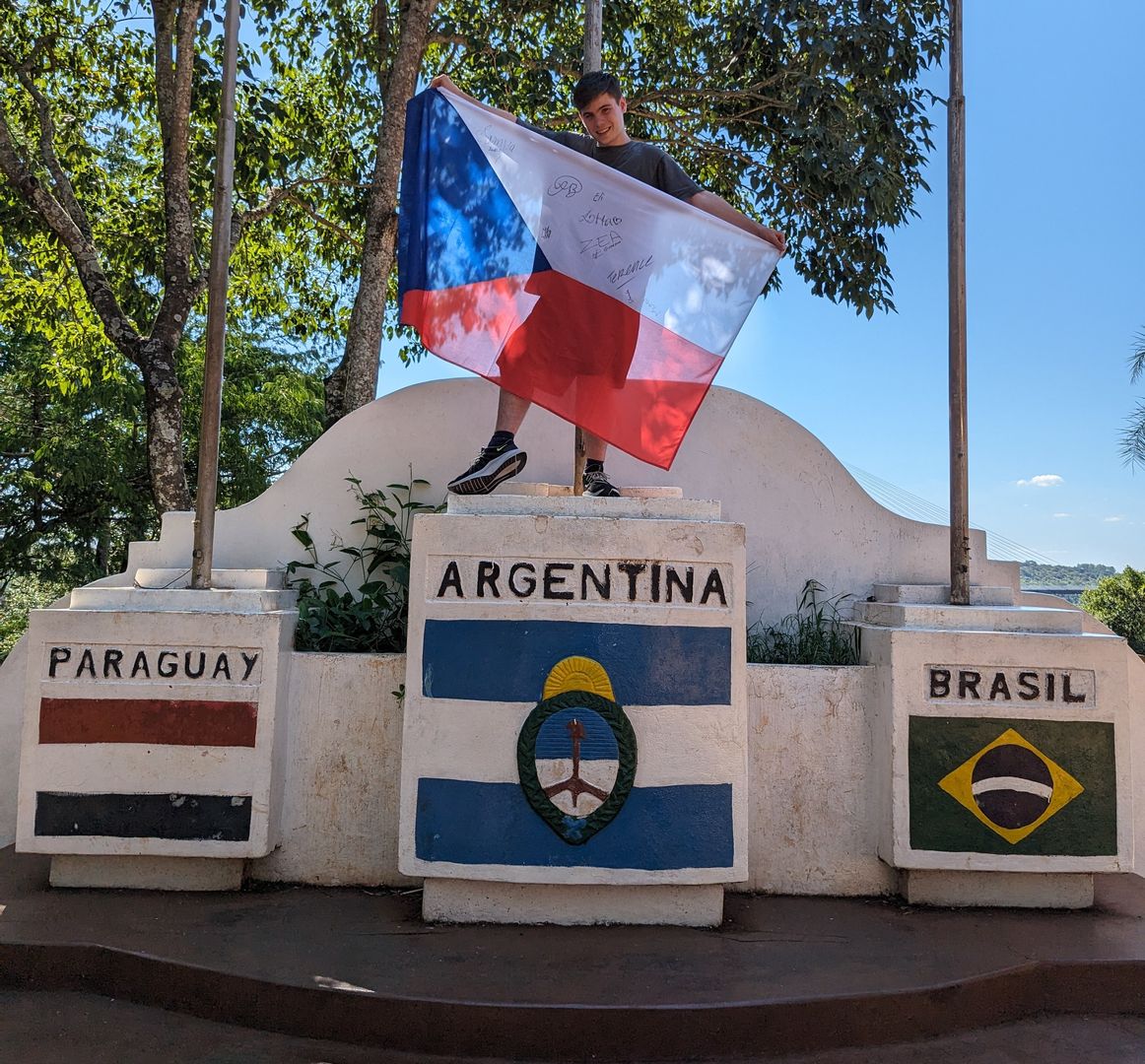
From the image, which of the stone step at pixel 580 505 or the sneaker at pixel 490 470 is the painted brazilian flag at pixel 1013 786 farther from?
the sneaker at pixel 490 470

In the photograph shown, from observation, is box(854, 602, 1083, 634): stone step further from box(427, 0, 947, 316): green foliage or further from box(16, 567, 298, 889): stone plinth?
box(427, 0, 947, 316): green foliage

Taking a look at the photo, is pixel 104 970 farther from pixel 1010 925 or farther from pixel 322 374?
pixel 322 374

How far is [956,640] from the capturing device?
4164 millimetres

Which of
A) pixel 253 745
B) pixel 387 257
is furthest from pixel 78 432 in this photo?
pixel 253 745

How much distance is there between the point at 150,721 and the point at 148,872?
2.09ft

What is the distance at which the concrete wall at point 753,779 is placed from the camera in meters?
4.32

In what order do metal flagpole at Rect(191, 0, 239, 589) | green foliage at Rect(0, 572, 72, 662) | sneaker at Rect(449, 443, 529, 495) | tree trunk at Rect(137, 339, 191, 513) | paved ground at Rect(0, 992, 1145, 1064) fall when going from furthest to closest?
1. green foliage at Rect(0, 572, 72, 662)
2. tree trunk at Rect(137, 339, 191, 513)
3. metal flagpole at Rect(191, 0, 239, 589)
4. sneaker at Rect(449, 443, 529, 495)
5. paved ground at Rect(0, 992, 1145, 1064)

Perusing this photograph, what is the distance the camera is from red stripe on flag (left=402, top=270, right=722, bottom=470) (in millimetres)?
4445

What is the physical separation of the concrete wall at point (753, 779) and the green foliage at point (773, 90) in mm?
5546

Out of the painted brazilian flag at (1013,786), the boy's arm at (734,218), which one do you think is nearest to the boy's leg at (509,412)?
the boy's arm at (734,218)

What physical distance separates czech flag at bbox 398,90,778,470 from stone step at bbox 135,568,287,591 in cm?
140

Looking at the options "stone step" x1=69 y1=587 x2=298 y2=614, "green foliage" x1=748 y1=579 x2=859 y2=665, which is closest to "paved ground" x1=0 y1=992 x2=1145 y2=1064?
"stone step" x1=69 y1=587 x2=298 y2=614

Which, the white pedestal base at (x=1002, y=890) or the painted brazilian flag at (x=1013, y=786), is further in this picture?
the white pedestal base at (x=1002, y=890)

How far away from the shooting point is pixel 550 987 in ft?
10.8
